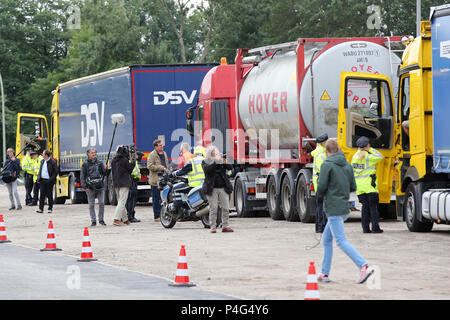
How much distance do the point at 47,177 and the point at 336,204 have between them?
62.4ft

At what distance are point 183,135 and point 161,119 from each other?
795 millimetres

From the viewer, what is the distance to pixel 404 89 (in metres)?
19.4

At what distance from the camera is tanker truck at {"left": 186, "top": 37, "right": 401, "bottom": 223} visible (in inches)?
850

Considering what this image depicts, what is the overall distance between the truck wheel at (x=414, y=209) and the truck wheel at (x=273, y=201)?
5143 mm

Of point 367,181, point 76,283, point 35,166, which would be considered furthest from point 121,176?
point 35,166

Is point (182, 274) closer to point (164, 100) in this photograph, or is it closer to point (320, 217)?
point (320, 217)

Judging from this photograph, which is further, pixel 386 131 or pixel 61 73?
pixel 61 73

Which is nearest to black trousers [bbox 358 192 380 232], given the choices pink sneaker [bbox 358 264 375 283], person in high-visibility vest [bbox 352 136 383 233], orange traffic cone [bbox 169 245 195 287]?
person in high-visibility vest [bbox 352 136 383 233]

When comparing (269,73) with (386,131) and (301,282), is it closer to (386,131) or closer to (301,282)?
(386,131)

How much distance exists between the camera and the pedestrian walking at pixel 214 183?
63.9 feet

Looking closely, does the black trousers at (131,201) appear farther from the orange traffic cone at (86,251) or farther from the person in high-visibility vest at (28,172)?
the person in high-visibility vest at (28,172)

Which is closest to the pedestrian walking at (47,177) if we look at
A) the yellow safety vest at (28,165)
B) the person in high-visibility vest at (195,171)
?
the yellow safety vest at (28,165)
